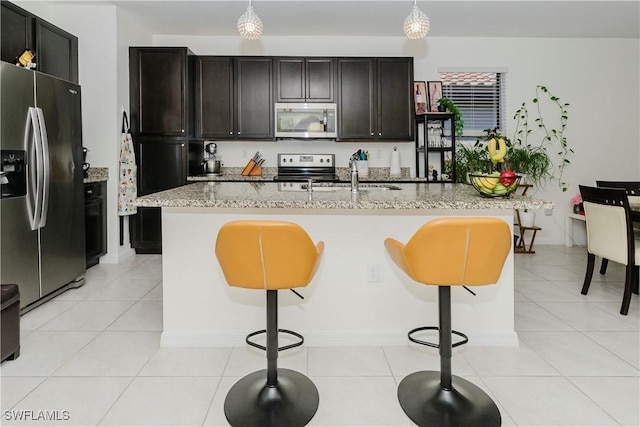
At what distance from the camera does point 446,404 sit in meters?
1.73

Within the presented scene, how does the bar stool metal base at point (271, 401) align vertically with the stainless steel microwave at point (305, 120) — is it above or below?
below

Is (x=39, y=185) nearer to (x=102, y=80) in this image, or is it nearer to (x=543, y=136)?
(x=102, y=80)

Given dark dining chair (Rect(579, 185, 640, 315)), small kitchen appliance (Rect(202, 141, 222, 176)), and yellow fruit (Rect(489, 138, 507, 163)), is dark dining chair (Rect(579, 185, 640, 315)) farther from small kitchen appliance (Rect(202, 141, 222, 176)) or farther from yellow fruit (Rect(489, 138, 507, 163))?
small kitchen appliance (Rect(202, 141, 222, 176))

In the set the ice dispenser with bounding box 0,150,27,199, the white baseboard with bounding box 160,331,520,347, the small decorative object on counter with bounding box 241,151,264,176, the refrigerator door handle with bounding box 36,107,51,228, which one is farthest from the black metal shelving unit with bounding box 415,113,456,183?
the ice dispenser with bounding box 0,150,27,199

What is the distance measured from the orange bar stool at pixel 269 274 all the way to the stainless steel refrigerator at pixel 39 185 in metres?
1.91

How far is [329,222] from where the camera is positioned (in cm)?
232

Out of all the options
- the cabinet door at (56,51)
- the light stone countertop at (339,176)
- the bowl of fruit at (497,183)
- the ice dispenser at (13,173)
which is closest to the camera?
the bowl of fruit at (497,183)

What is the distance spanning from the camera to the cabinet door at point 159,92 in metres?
4.56

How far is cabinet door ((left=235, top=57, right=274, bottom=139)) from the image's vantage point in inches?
190

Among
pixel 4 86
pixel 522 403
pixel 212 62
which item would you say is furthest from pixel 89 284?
pixel 522 403

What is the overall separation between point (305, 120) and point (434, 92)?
1.67 meters

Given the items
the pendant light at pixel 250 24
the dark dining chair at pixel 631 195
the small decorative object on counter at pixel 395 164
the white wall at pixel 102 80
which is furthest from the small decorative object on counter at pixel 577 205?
the white wall at pixel 102 80

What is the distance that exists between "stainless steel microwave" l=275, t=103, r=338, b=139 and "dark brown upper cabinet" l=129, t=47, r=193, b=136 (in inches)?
42.2

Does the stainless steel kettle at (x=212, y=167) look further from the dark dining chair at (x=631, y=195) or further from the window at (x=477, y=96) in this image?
the dark dining chair at (x=631, y=195)
